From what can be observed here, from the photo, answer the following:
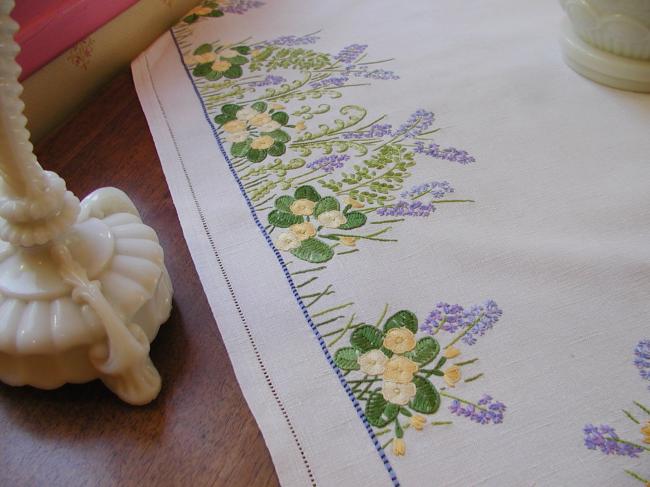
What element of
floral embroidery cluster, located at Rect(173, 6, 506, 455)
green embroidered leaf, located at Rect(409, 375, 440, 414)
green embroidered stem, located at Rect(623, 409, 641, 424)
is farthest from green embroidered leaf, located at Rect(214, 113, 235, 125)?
green embroidered stem, located at Rect(623, 409, 641, 424)

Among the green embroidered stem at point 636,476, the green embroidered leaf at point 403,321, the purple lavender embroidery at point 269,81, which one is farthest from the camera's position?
the purple lavender embroidery at point 269,81

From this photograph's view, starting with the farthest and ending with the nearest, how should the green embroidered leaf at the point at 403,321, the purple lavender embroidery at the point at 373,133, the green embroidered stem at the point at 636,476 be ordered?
the purple lavender embroidery at the point at 373,133, the green embroidered leaf at the point at 403,321, the green embroidered stem at the point at 636,476

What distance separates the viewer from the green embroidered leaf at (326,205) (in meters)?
0.63

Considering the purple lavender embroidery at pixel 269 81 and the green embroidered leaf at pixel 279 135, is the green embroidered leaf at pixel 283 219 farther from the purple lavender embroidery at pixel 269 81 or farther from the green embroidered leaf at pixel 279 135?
the purple lavender embroidery at pixel 269 81

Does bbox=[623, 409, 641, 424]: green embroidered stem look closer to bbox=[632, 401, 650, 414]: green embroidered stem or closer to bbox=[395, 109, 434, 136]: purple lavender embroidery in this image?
bbox=[632, 401, 650, 414]: green embroidered stem

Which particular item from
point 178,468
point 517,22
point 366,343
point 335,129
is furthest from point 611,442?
point 517,22

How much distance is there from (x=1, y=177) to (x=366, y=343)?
31cm

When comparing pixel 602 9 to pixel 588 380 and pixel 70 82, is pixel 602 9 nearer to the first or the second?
pixel 588 380

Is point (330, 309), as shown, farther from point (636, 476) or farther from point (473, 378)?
point (636, 476)

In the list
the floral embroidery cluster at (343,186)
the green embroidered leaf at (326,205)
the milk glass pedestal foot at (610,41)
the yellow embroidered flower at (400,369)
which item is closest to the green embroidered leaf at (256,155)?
the floral embroidery cluster at (343,186)

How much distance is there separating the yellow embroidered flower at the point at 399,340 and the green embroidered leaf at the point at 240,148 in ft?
1.05

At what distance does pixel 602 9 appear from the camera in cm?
73

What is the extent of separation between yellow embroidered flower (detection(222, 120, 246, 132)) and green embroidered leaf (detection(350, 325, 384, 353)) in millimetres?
349

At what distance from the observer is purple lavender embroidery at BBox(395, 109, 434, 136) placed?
2.38 ft
